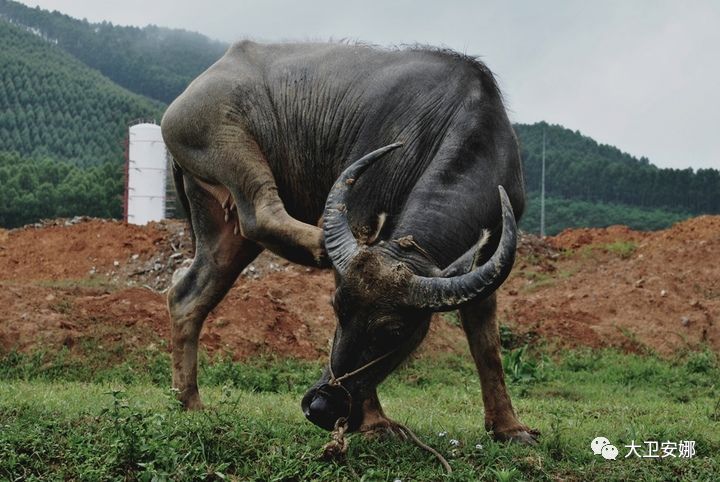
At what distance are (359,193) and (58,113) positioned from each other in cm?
6766

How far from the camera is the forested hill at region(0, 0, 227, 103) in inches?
4163

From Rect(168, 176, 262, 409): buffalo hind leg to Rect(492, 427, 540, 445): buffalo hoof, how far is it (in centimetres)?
231

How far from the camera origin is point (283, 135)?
6441mm

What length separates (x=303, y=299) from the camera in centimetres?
1324

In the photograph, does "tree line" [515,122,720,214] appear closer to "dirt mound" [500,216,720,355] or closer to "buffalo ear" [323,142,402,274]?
"dirt mound" [500,216,720,355]

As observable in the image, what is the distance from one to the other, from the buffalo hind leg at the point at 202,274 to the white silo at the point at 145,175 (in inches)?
1078

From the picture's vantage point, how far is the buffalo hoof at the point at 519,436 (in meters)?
5.61

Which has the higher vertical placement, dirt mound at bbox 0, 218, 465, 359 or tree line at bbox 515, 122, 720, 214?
tree line at bbox 515, 122, 720, 214

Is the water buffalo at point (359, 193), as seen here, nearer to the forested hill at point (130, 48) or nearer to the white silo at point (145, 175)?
the white silo at point (145, 175)

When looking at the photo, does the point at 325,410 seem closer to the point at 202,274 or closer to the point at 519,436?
the point at 519,436

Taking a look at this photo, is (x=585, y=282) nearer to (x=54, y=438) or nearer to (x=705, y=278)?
(x=705, y=278)

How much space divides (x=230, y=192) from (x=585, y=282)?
12.0 m

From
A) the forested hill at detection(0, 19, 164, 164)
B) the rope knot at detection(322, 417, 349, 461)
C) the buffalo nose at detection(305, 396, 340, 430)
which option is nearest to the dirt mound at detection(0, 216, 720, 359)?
the buffalo nose at detection(305, 396, 340, 430)

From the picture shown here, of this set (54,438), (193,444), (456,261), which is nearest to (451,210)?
(456,261)
